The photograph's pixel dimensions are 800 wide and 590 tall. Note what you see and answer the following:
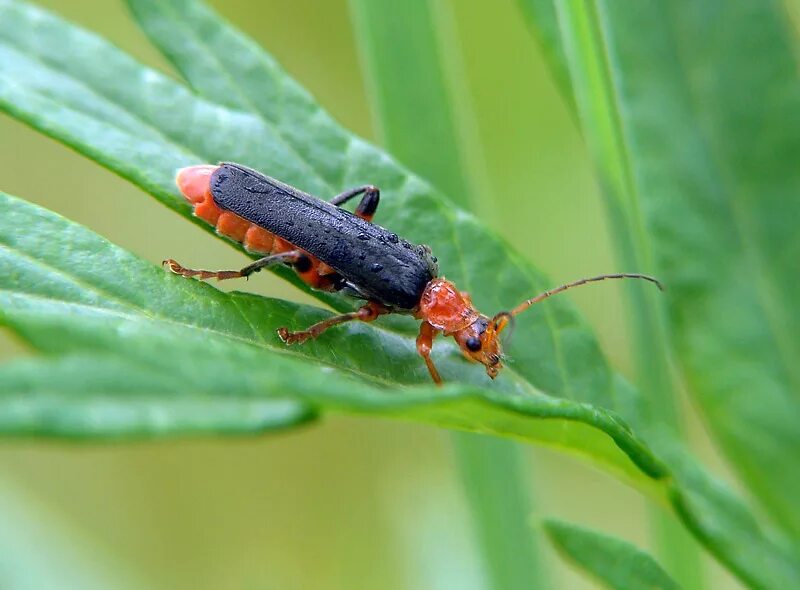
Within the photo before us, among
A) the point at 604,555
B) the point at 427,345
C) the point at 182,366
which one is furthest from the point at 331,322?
the point at 182,366

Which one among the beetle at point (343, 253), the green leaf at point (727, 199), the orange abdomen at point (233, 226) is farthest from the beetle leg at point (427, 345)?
the green leaf at point (727, 199)

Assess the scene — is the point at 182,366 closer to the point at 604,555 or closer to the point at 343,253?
the point at 604,555

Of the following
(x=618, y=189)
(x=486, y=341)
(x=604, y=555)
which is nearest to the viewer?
(x=604, y=555)

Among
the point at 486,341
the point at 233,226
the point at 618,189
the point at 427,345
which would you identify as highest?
the point at 618,189

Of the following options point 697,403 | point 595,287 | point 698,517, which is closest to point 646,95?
point 697,403

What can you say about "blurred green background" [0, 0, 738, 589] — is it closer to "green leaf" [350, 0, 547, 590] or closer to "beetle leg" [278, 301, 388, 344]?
"green leaf" [350, 0, 547, 590]

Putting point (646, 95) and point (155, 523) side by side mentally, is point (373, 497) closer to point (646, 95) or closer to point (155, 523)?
point (155, 523)
